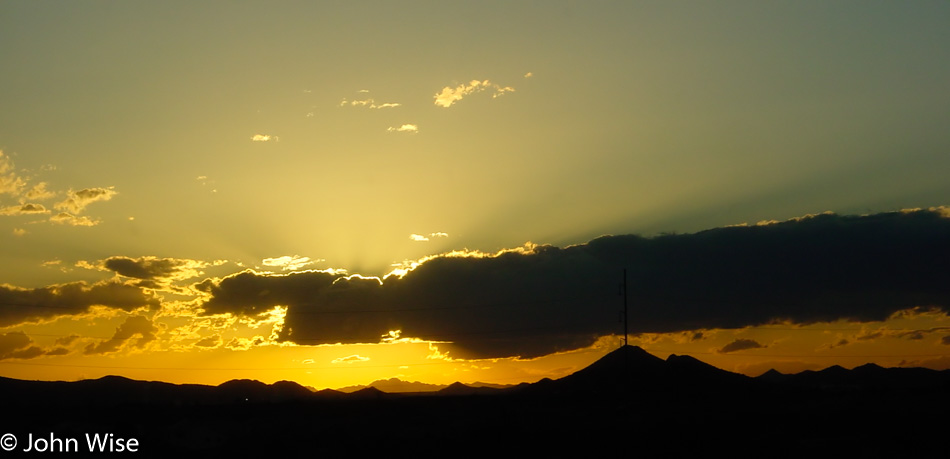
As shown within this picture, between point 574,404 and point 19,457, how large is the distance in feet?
213

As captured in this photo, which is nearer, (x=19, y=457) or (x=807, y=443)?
(x=807, y=443)

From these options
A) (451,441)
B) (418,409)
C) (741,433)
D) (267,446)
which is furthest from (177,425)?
(741,433)

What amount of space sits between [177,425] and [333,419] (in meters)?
16.8

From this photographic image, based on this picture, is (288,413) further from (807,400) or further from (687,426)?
(807,400)

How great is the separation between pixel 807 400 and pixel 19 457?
91.1 m


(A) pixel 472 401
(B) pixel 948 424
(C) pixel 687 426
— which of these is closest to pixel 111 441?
(A) pixel 472 401

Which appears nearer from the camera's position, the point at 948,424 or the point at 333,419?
the point at 948,424

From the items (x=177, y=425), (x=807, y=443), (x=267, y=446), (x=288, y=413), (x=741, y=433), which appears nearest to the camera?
(x=807, y=443)

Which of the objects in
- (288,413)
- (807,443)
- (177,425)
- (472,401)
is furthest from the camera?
(472,401)

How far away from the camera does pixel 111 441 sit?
7944 cm

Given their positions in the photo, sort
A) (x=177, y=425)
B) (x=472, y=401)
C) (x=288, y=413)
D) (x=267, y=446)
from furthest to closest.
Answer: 1. (x=472, y=401)
2. (x=288, y=413)
3. (x=177, y=425)
4. (x=267, y=446)

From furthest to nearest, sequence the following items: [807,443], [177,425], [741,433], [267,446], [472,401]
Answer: [472,401], [177,425], [267,446], [741,433], [807,443]

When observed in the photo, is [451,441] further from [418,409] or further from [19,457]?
[19,457]

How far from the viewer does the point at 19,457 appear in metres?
74.0
